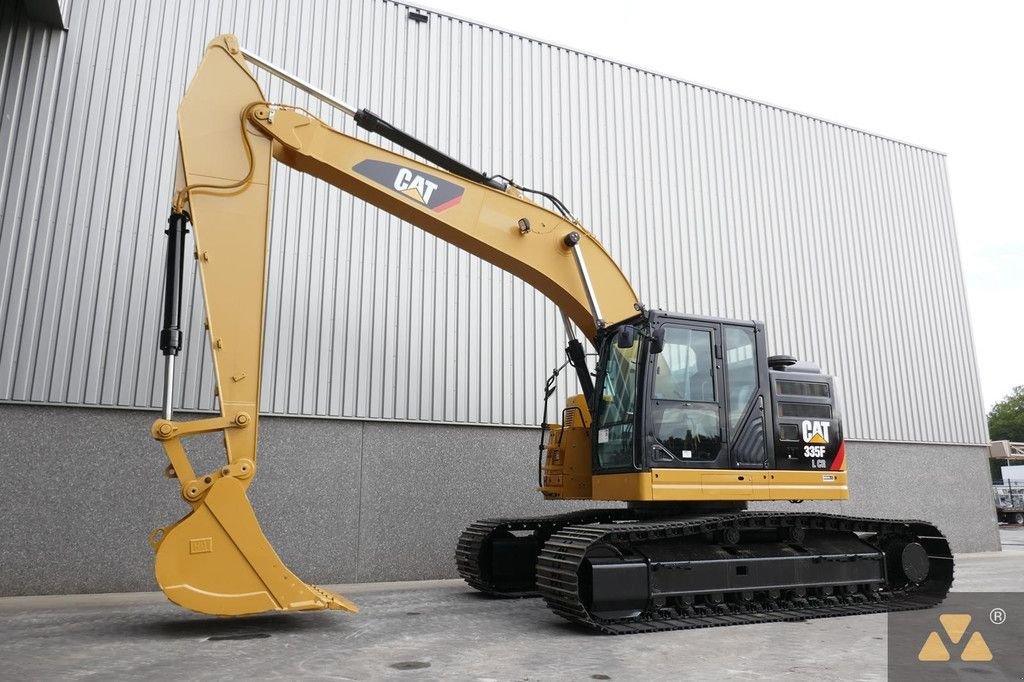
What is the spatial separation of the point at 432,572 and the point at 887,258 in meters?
10.8

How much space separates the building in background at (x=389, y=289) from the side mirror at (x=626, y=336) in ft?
12.5

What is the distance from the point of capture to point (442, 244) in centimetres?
1030

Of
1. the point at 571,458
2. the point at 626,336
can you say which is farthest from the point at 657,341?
the point at 571,458

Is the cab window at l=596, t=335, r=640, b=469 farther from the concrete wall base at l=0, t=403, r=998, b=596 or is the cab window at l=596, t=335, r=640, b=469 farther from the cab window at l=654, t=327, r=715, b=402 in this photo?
the concrete wall base at l=0, t=403, r=998, b=596

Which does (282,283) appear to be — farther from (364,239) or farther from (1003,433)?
(1003,433)

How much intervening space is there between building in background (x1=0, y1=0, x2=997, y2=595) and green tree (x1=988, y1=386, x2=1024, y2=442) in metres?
70.8

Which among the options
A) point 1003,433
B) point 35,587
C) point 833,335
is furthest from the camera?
point 1003,433

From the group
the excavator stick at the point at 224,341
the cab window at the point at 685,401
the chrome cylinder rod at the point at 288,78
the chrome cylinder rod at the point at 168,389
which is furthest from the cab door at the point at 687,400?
the chrome cylinder rod at the point at 168,389

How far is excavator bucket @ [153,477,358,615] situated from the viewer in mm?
5086

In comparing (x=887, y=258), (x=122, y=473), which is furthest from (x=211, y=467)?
(x=887, y=258)

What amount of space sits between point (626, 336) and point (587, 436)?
1.53m

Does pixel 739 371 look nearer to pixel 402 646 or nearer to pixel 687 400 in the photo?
pixel 687 400

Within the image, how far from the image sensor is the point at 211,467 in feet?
27.6

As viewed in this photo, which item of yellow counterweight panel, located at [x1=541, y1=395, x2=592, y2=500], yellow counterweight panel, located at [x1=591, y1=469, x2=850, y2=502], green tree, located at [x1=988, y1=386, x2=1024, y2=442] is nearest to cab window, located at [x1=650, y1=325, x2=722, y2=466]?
yellow counterweight panel, located at [x1=591, y1=469, x2=850, y2=502]
